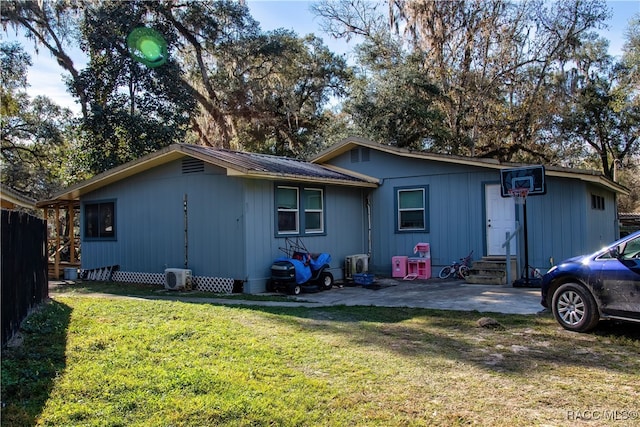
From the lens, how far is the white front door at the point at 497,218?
12.6 m

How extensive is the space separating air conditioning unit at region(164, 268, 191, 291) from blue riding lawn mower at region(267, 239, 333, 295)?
1886mm

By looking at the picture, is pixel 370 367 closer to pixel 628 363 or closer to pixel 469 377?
pixel 469 377

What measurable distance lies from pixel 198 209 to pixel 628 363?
359 inches

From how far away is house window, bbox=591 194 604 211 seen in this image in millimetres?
12844

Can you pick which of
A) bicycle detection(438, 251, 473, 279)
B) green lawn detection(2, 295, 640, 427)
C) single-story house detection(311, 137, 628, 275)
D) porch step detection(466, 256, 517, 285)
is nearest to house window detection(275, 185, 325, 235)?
single-story house detection(311, 137, 628, 275)

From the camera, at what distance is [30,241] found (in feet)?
24.2

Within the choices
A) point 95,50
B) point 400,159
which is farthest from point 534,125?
point 95,50

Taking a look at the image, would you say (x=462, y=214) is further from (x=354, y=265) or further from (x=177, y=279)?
(x=177, y=279)

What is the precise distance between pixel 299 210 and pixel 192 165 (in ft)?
9.08

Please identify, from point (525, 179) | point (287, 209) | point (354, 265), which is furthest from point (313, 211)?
point (525, 179)

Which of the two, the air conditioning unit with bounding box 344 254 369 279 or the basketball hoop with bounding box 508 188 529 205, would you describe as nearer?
the basketball hoop with bounding box 508 188 529 205

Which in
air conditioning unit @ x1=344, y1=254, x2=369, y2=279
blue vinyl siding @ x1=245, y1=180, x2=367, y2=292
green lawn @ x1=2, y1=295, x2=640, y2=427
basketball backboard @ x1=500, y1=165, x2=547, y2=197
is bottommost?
green lawn @ x1=2, y1=295, x2=640, y2=427

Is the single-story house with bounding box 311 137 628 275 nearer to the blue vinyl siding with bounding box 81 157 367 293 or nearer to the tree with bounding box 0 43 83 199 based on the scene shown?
the blue vinyl siding with bounding box 81 157 367 293

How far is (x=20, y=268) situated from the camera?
636 centimetres
